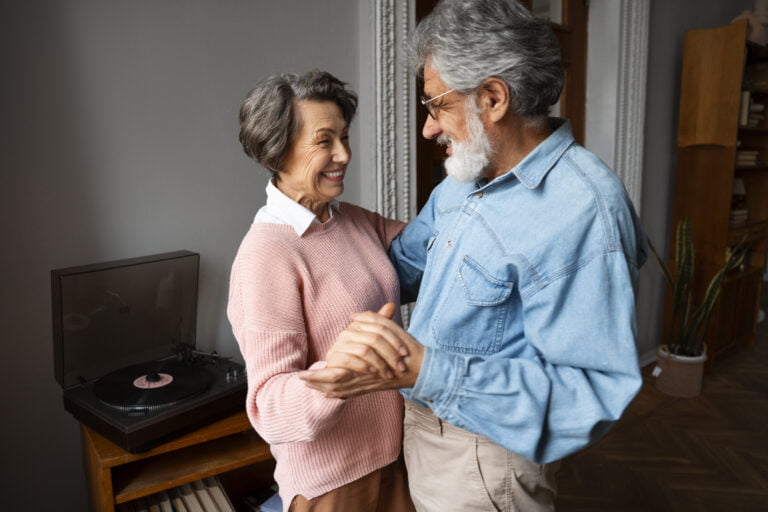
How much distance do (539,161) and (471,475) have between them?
0.65 meters

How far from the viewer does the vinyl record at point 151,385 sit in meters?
1.51

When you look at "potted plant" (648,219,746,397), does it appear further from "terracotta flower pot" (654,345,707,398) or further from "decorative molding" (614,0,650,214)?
"decorative molding" (614,0,650,214)

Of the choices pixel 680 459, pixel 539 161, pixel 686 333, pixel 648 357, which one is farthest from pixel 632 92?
pixel 539 161

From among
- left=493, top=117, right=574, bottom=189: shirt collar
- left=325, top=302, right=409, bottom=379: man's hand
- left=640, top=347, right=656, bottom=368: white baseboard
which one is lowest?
left=640, top=347, right=656, bottom=368: white baseboard

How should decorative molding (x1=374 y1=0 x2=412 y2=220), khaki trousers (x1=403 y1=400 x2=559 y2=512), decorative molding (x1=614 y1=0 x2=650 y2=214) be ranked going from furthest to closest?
decorative molding (x1=614 y1=0 x2=650 y2=214) → decorative molding (x1=374 y1=0 x2=412 y2=220) → khaki trousers (x1=403 y1=400 x2=559 y2=512)

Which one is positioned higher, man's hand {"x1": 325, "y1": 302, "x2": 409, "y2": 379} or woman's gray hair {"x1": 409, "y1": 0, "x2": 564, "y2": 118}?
woman's gray hair {"x1": 409, "y1": 0, "x2": 564, "y2": 118}

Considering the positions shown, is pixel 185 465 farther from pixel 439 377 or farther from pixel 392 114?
pixel 392 114

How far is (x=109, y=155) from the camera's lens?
174 cm

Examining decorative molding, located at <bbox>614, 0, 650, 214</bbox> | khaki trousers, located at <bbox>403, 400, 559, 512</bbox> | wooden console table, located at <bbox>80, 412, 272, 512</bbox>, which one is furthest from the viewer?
decorative molding, located at <bbox>614, 0, 650, 214</bbox>

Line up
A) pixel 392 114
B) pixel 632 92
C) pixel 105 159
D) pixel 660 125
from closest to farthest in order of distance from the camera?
1. pixel 105 159
2. pixel 392 114
3. pixel 632 92
4. pixel 660 125

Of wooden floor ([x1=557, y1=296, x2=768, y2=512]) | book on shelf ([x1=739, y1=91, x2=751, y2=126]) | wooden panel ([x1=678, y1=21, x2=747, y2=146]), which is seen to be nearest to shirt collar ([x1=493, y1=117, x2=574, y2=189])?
wooden floor ([x1=557, y1=296, x2=768, y2=512])

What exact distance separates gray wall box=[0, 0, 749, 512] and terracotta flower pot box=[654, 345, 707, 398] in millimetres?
2905

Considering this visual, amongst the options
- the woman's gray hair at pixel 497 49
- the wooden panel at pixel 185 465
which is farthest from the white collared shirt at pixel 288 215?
the wooden panel at pixel 185 465

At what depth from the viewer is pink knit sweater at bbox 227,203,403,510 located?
3.39ft
